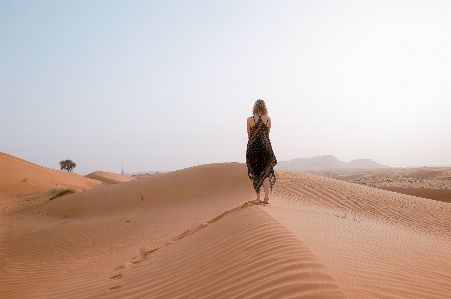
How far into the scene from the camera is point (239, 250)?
417 cm

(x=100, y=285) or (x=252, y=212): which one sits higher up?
(x=252, y=212)

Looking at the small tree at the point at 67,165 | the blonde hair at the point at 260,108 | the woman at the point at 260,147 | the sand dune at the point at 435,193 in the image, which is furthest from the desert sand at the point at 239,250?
the small tree at the point at 67,165

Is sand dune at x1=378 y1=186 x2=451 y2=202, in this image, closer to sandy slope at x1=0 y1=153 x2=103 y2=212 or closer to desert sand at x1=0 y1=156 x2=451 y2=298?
desert sand at x1=0 y1=156 x2=451 y2=298

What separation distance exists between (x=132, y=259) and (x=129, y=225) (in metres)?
4.58

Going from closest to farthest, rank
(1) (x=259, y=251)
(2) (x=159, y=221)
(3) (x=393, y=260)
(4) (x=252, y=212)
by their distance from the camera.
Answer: (1) (x=259, y=251), (3) (x=393, y=260), (4) (x=252, y=212), (2) (x=159, y=221)

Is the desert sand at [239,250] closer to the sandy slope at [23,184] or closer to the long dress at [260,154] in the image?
the long dress at [260,154]

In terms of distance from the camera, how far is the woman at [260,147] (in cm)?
782

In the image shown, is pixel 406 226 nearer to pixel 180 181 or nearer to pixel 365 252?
pixel 365 252

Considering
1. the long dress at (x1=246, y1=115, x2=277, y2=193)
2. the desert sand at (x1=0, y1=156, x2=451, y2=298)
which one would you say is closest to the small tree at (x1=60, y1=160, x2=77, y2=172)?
the desert sand at (x1=0, y1=156, x2=451, y2=298)

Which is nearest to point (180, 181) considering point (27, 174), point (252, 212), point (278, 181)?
point (278, 181)

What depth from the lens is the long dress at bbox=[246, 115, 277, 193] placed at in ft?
25.7

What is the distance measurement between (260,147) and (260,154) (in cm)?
16

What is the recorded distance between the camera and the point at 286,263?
3.31m

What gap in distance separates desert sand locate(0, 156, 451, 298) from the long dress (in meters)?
0.79
